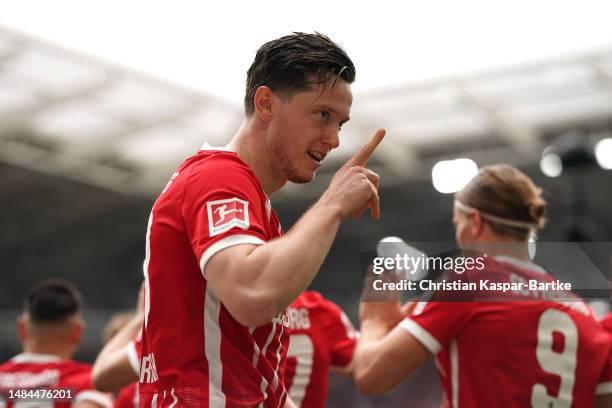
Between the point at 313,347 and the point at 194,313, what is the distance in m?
1.46

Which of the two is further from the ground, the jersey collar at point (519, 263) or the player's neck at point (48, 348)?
the player's neck at point (48, 348)

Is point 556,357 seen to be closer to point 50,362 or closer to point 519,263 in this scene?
point 519,263

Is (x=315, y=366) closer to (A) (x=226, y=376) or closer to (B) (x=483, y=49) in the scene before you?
(A) (x=226, y=376)

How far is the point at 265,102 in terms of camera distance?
7.22ft

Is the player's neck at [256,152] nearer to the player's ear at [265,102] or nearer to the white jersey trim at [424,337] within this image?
the player's ear at [265,102]

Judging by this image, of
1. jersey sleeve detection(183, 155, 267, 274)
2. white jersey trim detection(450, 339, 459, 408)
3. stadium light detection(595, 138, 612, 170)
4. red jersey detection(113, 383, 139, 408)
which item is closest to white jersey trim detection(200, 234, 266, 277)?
jersey sleeve detection(183, 155, 267, 274)

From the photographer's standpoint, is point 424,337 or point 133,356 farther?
point 133,356

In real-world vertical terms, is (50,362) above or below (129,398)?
above

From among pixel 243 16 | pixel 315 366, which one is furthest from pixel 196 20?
pixel 315 366

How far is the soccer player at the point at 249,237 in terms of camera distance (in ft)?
5.95

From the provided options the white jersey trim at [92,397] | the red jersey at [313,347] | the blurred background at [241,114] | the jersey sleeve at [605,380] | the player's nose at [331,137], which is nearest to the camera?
the player's nose at [331,137]

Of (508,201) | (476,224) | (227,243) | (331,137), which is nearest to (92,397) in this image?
(476,224)

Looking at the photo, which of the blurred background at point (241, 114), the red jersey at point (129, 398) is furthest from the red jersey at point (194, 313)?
the blurred background at point (241, 114)

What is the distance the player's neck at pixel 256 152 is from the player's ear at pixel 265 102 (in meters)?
0.04
